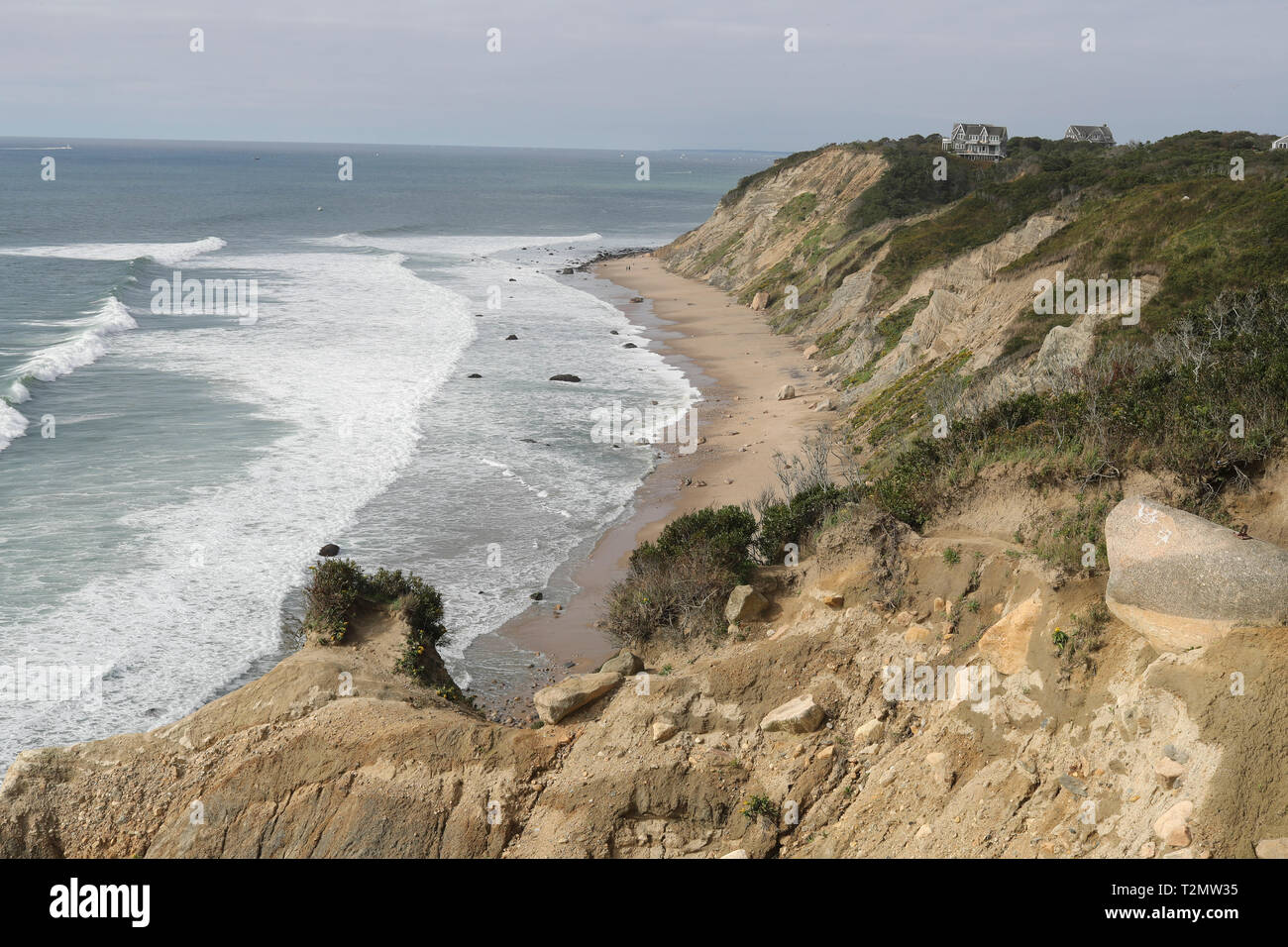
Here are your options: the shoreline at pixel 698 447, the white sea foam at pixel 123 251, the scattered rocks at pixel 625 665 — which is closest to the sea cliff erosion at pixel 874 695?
the scattered rocks at pixel 625 665

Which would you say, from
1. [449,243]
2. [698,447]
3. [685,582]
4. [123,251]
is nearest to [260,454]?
[698,447]

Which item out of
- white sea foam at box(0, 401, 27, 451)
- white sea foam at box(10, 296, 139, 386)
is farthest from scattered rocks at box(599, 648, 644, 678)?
white sea foam at box(10, 296, 139, 386)

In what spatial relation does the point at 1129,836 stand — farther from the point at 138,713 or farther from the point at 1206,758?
the point at 138,713

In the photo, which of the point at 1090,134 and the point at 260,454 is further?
the point at 1090,134

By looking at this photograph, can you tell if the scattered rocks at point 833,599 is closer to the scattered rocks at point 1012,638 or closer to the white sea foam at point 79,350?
the scattered rocks at point 1012,638

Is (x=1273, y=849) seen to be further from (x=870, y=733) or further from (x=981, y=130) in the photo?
(x=981, y=130)

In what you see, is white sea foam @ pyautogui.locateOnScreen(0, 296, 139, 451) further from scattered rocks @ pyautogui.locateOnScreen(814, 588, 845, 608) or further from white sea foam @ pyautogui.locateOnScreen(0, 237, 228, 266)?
scattered rocks @ pyautogui.locateOnScreen(814, 588, 845, 608)
